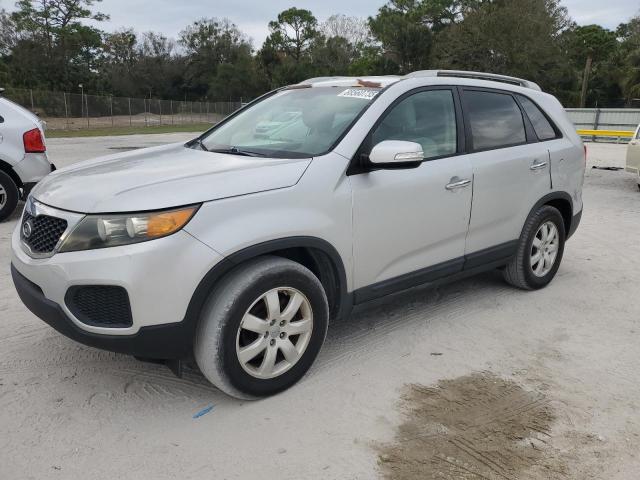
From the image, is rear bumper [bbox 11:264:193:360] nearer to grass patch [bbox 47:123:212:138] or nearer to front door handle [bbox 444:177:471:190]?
front door handle [bbox 444:177:471:190]

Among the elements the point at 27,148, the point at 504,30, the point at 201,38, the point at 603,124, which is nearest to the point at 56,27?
the point at 201,38

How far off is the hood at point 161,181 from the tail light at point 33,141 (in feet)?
13.7

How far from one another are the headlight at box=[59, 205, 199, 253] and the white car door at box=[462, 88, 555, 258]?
7.20ft

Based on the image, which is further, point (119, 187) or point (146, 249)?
point (119, 187)

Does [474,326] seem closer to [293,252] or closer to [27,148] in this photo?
[293,252]

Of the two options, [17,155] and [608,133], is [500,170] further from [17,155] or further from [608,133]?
[608,133]

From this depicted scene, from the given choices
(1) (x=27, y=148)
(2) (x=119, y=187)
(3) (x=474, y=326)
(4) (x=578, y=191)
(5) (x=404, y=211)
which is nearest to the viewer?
(2) (x=119, y=187)

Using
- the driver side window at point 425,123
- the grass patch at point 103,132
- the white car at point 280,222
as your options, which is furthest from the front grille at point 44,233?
the grass patch at point 103,132

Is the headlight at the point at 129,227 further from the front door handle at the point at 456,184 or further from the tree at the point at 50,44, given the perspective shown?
the tree at the point at 50,44

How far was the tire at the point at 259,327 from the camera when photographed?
2.69 meters

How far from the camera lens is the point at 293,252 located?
3094 millimetres

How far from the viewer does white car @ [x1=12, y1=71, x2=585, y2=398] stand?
2.55 m

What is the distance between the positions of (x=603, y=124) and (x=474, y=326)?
2624cm

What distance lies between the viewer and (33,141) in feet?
22.7
